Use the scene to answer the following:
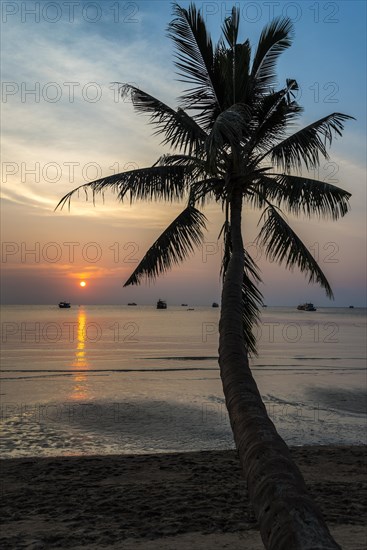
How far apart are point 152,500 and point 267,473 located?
22.3 feet

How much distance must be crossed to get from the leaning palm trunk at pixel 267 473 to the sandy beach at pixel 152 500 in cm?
368

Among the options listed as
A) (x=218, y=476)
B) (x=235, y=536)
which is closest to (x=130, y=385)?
(x=218, y=476)

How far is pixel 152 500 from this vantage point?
9.53m

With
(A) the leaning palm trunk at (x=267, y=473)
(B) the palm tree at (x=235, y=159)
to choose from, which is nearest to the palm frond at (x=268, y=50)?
(B) the palm tree at (x=235, y=159)

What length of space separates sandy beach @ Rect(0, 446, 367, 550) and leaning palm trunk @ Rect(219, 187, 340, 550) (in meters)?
3.68

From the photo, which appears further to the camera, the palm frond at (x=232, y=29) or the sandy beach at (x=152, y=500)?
the palm frond at (x=232, y=29)

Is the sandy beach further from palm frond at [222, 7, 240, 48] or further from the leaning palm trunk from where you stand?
palm frond at [222, 7, 240, 48]

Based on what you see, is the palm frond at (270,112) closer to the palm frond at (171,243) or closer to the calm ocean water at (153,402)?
the palm frond at (171,243)

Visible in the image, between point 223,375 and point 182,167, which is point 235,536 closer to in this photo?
point 223,375

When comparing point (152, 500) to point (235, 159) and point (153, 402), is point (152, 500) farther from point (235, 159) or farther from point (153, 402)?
point (153, 402)

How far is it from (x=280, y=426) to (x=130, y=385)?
11.1 meters

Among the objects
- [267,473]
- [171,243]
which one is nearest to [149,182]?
[171,243]

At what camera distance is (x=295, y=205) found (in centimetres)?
1177

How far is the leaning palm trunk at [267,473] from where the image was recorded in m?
2.82
